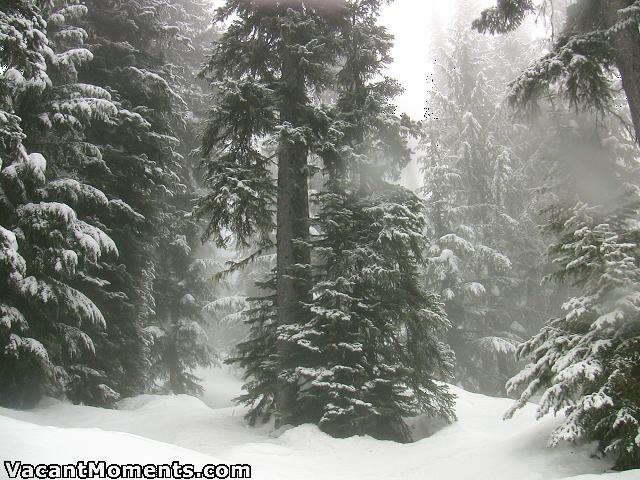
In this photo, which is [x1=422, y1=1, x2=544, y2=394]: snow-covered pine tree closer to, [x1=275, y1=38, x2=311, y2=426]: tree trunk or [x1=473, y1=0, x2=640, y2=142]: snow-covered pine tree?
[x1=275, y1=38, x2=311, y2=426]: tree trunk

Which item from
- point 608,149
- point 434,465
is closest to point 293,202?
point 434,465

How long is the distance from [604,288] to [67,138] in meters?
12.1

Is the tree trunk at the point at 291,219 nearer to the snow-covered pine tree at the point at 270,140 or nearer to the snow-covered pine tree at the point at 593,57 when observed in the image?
the snow-covered pine tree at the point at 270,140

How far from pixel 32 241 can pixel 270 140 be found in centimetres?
552

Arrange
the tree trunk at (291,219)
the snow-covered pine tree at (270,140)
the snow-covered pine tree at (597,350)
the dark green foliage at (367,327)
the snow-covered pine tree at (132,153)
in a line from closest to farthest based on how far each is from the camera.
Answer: the snow-covered pine tree at (597,350)
the dark green foliage at (367,327)
the snow-covered pine tree at (270,140)
the tree trunk at (291,219)
the snow-covered pine tree at (132,153)

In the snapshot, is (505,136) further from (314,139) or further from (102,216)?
(102,216)

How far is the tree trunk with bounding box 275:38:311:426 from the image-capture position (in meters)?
11.0

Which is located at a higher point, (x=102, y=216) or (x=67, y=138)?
(x=67, y=138)

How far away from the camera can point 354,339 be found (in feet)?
33.5

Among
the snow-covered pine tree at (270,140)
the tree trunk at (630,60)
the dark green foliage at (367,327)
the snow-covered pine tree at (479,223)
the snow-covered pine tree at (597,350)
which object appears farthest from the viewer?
the snow-covered pine tree at (479,223)

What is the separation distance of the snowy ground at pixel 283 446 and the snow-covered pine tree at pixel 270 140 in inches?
58.8

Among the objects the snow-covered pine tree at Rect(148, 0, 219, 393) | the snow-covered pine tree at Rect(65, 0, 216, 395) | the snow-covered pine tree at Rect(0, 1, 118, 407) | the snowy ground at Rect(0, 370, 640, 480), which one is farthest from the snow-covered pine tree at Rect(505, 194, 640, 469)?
the snow-covered pine tree at Rect(148, 0, 219, 393)

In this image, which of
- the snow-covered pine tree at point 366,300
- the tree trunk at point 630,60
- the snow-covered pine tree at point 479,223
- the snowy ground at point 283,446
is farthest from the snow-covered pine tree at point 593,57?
the snow-covered pine tree at point 479,223

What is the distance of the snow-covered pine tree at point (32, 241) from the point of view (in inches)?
337
